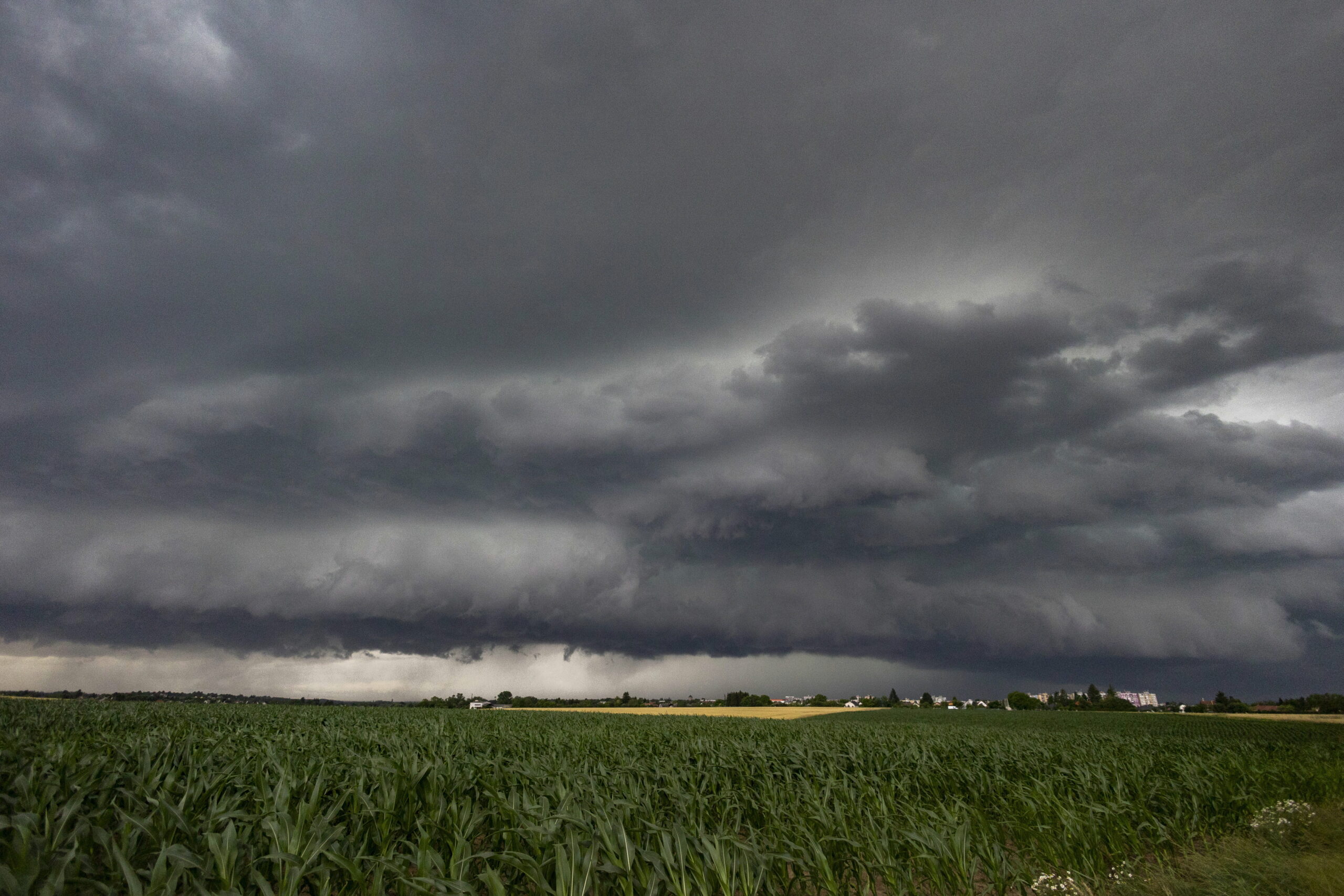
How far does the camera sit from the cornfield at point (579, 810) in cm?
521

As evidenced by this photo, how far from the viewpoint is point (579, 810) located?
6.55m

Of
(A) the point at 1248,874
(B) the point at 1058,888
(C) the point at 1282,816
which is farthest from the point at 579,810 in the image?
(C) the point at 1282,816

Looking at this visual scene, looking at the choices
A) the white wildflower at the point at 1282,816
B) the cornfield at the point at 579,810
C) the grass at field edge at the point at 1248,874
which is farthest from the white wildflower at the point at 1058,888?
the white wildflower at the point at 1282,816

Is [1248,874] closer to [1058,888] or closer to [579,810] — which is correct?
[1058,888]

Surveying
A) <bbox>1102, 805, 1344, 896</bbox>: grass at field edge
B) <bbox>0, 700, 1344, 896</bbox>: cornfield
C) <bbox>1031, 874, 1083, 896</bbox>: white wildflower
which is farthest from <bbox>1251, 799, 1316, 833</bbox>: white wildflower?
<bbox>1031, 874, 1083, 896</bbox>: white wildflower

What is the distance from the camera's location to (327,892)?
467cm

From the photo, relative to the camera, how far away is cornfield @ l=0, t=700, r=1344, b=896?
521cm

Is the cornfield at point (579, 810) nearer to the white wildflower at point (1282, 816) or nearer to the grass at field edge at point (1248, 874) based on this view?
the grass at field edge at point (1248, 874)

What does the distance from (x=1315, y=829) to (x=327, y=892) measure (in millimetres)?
14319

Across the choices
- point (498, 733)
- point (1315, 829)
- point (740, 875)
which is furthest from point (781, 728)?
point (740, 875)

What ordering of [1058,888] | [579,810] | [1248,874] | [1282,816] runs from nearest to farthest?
1. [579,810]
2. [1058,888]
3. [1248,874]
4. [1282,816]

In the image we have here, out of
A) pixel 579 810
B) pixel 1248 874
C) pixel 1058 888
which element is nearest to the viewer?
pixel 579 810

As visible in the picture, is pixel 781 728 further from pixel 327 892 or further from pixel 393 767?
pixel 327 892

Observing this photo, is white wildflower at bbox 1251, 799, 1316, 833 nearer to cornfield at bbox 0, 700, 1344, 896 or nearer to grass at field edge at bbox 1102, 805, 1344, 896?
cornfield at bbox 0, 700, 1344, 896
